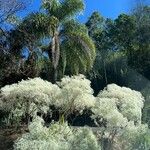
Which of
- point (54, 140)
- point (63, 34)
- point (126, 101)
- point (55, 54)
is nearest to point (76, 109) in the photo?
point (126, 101)

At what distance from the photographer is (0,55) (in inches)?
1272

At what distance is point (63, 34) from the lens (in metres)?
35.8

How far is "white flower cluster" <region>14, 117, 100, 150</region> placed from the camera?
1335 cm

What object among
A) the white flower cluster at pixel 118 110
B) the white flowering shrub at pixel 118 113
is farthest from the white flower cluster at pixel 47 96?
the white flower cluster at pixel 118 110

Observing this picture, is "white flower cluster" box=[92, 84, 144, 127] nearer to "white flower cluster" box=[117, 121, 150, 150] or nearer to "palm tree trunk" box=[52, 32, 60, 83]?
"white flower cluster" box=[117, 121, 150, 150]

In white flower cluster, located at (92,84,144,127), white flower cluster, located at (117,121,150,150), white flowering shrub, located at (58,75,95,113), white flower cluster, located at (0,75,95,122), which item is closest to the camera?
white flower cluster, located at (117,121,150,150)

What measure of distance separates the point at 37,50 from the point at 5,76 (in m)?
3.15

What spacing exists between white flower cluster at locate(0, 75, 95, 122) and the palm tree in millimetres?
11269

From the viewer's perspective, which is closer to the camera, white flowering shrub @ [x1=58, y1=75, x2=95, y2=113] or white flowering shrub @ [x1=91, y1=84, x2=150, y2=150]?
white flowering shrub @ [x1=91, y1=84, x2=150, y2=150]

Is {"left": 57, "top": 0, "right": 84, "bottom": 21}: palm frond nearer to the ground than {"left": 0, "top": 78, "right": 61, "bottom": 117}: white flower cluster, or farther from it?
farther from it

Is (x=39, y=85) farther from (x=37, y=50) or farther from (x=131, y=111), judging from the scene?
(x=37, y=50)

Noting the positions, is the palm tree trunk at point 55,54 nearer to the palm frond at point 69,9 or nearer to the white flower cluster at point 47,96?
the palm frond at point 69,9

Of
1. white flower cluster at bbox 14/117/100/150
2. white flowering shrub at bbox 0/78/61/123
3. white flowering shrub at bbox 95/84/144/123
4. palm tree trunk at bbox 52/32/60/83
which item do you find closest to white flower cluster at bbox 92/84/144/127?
white flowering shrub at bbox 95/84/144/123

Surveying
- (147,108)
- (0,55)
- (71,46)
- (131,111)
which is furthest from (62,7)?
(131,111)
